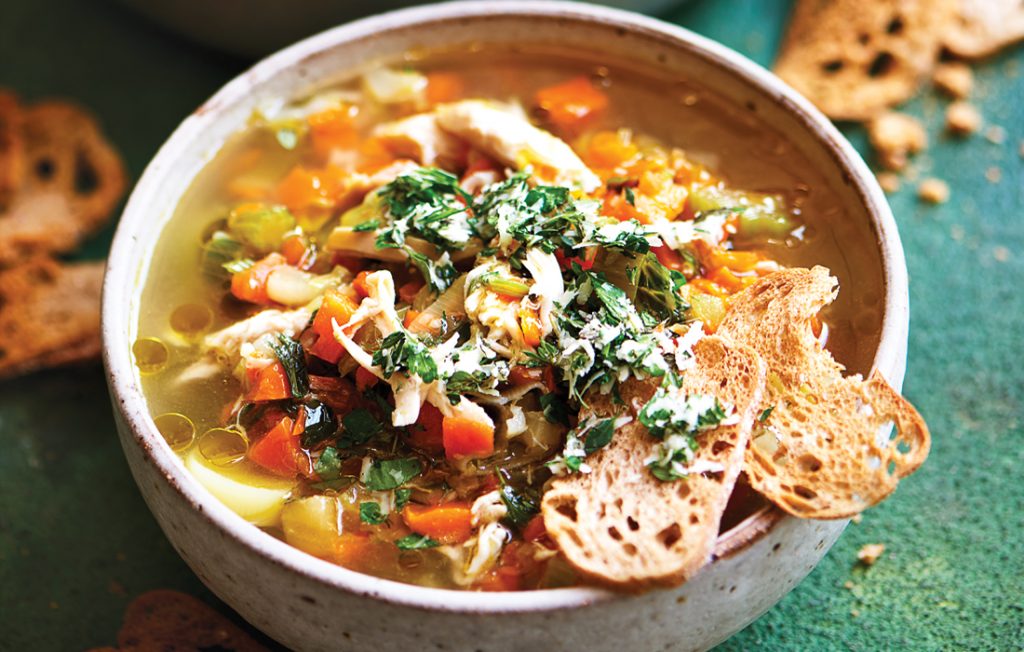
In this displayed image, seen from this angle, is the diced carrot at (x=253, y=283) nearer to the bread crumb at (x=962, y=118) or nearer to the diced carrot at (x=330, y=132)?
the diced carrot at (x=330, y=132)

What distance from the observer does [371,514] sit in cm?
246

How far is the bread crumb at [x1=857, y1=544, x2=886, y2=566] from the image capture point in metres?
3.06

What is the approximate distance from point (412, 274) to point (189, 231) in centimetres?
73

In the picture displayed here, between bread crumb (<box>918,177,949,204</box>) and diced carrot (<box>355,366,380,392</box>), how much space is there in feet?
7.40

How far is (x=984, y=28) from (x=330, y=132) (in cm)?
256

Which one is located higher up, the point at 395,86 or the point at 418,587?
the point at 395,86

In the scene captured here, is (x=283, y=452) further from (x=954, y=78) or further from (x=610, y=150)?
(x=954, y=78)

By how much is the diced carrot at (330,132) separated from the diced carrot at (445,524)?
1.32m

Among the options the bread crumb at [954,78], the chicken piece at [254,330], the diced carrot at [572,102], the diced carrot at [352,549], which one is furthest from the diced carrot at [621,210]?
the bread crumb at [954,78]

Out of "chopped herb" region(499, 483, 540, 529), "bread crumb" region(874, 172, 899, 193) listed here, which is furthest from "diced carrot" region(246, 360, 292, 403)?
"bread crumb" region(874, 172, 899, 193)

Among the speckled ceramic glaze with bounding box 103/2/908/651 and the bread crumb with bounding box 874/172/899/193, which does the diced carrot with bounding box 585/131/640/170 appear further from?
the bread crumb with bounding box 874/172/899/193

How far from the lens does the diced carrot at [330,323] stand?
2623mm

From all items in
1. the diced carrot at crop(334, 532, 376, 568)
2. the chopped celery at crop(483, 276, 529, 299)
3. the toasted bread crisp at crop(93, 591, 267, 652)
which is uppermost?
the chopped celery at crop(483, 276, 529, 299)

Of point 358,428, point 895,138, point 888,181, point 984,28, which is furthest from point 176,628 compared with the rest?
point 984,28
